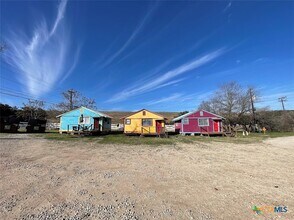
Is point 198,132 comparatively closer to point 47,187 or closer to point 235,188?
point 235,188

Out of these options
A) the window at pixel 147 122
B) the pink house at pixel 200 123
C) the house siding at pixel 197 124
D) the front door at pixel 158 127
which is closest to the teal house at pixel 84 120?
the window at pixel 147 122

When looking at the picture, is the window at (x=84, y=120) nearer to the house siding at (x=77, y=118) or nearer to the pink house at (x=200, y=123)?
the house siding at (x=77, y=118)

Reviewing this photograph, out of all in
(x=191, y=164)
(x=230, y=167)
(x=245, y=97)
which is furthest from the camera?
(x=245, y=97)

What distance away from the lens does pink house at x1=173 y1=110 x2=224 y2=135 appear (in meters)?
26.3

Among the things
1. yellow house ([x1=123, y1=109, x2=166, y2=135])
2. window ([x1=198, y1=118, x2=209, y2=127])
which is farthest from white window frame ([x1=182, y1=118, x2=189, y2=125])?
yellow house ([x1=123, y1=109, x2=166, y2=135])

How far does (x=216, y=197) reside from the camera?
4.22m

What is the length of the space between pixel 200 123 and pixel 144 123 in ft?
28.8

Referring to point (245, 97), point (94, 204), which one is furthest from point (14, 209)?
point (245, 97)

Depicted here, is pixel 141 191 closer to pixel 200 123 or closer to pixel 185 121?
pixel 185 121

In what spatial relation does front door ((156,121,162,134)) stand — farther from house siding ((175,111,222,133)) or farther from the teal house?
the teal house

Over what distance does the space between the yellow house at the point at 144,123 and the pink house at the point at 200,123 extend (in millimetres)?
3947

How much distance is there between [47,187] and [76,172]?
4.82 ft

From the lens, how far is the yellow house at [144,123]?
2509cm

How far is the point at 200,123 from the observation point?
26.5m
